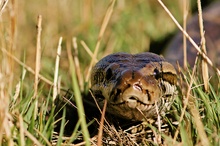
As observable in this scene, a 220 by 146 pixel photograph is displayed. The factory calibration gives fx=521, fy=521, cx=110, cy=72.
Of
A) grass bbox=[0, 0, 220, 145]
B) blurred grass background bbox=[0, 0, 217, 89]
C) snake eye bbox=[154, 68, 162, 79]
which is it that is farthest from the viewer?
blurred grass background bbox=[0, 0, 217, 89]

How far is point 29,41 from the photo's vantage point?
6277mm

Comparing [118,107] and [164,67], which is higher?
[164,67]

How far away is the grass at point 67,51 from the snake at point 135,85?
0.36ft

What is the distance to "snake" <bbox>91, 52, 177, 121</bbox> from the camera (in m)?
3.00

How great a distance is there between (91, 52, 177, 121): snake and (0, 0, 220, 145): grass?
0.11 meters

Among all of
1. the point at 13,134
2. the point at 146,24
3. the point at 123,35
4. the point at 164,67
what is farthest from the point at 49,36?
the point at 13,134

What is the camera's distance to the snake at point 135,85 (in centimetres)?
300

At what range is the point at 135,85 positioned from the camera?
9.78 feet

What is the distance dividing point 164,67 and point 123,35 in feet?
8.60

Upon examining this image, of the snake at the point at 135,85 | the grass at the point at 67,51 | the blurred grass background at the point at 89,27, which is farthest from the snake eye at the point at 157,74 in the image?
the blurred grass background at the point at 89,27

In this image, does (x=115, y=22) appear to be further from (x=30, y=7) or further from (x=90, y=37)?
(x=30, y=7)

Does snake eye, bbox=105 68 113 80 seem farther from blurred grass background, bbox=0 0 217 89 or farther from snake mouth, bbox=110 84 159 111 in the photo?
blurred grass background, bbox=0 0 217 89

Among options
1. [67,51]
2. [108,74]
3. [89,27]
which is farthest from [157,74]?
[89,27]

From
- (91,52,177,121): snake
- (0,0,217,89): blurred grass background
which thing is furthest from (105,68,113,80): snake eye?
(0,0,217,89): blurred grass background
